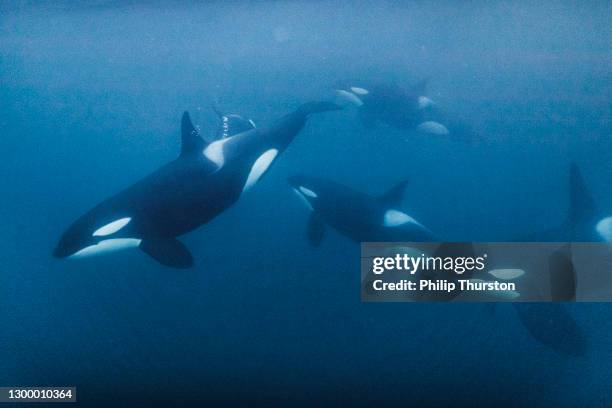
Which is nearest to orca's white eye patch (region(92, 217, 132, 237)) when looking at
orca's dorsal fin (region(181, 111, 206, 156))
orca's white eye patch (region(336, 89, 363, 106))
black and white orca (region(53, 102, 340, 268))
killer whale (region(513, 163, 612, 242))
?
black and white orca (region(53, 102, 340, 268))

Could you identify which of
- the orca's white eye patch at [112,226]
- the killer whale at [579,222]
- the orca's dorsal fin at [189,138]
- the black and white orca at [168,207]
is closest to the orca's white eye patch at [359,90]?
the black and white orca at [168,207]

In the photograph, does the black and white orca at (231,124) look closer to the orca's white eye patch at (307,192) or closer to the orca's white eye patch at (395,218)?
the orca's white eye patch at (307,192)

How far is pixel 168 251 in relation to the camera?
3.93 metres

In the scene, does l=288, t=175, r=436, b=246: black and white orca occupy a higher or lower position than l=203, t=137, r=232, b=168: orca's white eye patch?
lower

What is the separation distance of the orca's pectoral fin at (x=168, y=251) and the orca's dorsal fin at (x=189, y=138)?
23.8 inches

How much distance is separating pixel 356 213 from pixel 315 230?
0.30 meters

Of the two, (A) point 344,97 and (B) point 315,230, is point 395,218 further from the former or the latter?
(A) point 344,97

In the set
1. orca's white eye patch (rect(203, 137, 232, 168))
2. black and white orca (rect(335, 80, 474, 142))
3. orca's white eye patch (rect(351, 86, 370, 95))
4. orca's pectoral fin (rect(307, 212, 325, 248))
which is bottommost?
orca's pectoral fin (rect(307, 212, 325, 248))

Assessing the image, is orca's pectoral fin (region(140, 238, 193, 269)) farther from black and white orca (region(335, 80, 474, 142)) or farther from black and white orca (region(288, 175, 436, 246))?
black and white orca (region(335, 80, 474, 142))

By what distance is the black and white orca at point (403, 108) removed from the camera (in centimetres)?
385

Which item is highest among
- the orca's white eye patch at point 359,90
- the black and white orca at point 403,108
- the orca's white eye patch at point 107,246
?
the orca's white eye patch at point 359,90

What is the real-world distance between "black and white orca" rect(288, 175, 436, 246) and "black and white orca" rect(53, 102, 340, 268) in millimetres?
356

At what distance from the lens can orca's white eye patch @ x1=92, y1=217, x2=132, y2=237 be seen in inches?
155

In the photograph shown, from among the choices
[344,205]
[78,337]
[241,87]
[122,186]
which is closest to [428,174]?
[344,205]
